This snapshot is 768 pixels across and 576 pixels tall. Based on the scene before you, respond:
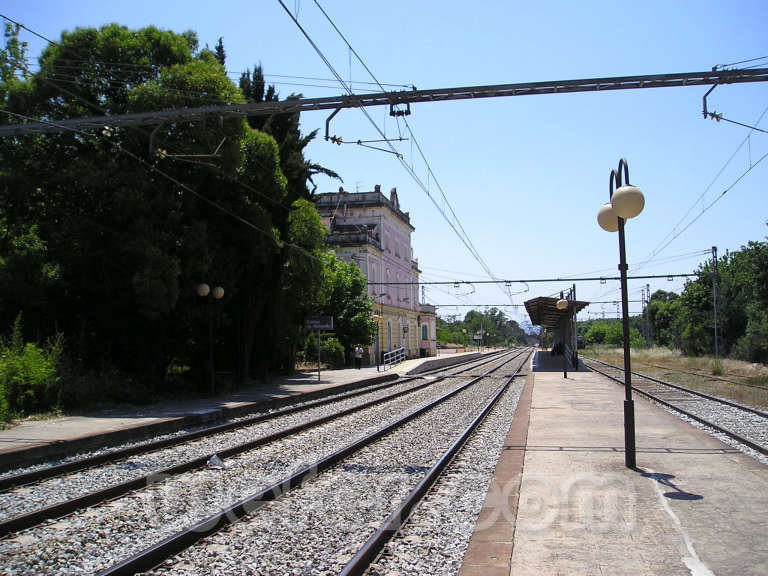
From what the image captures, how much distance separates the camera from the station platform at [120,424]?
31.8 feet

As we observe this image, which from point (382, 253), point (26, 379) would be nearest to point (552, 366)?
point (382, 253)

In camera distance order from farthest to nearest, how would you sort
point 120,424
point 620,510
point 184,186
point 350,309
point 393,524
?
point 350,309
point 184,186
point 120,424
point 620,510
point 393,524

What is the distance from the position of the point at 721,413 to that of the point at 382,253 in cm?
3979

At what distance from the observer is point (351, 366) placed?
4172cm

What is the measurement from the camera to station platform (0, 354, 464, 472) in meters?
9.70

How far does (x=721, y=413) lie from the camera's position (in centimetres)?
1472

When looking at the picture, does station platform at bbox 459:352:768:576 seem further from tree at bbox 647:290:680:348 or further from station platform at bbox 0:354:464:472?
tree at bbox 647:290:680:348

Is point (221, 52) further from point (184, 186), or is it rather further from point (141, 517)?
point (141, 517)

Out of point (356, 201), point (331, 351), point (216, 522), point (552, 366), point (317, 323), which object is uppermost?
point (356, 201)

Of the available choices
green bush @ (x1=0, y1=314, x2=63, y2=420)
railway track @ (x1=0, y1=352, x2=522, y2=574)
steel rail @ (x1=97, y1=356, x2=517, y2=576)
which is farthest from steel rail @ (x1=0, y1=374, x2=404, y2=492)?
green bush @ (x1=0, y1=314, x2=63, y2=420)

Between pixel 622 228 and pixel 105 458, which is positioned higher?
pixel 622 228

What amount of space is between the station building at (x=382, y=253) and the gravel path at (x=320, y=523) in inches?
1380

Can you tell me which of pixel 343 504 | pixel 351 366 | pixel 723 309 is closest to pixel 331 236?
pixel 351 366

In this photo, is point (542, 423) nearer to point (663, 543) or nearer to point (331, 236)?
point (663, 543)
